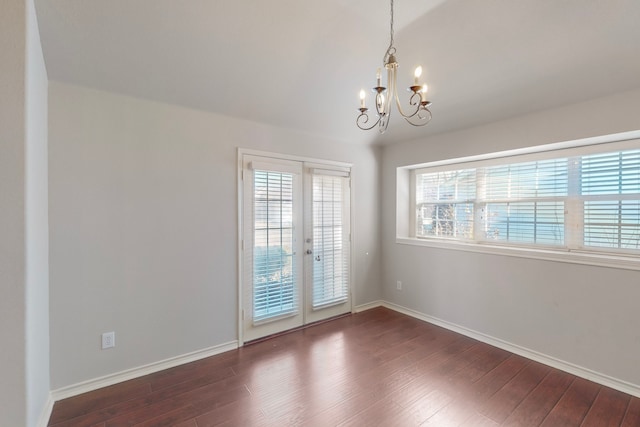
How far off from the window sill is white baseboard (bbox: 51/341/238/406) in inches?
110

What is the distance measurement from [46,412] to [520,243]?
174 inches

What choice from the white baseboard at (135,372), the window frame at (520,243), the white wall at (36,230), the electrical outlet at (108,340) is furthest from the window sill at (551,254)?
the white wall at (36,230)

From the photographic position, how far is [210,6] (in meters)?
1.85

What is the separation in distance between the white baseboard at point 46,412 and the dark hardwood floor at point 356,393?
0.11ft

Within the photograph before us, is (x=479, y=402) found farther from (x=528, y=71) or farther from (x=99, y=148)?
(x=99, y=148)

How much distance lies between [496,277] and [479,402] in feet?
4.54

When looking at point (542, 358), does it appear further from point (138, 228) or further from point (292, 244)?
point (138, 228)

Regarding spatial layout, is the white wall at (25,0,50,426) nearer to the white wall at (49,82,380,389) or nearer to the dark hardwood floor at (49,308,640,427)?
the white wall at (49,82,380,389)

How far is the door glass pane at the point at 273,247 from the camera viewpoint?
298cm

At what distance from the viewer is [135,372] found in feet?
7.65

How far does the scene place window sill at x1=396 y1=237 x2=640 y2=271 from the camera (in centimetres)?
224

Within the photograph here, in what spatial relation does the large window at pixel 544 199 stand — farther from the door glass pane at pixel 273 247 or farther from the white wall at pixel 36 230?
the white wall at pixel 36 230

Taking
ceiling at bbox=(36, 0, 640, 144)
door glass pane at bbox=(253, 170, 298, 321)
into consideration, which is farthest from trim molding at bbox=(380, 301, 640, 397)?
ceiling at bbox=(36, 0, 640, 144)

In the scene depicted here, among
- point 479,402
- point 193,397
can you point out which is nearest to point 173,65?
point 193,397
